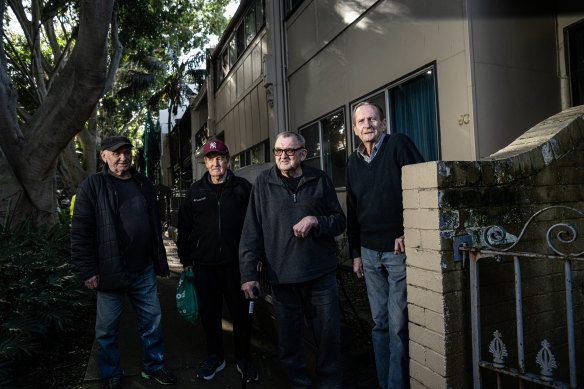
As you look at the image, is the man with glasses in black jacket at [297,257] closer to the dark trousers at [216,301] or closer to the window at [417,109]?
the dark trousers at [216,301]

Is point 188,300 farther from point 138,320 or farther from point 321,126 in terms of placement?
point 321,126

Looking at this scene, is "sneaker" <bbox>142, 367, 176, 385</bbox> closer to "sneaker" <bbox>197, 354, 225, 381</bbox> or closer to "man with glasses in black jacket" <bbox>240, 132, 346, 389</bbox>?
"sneaker" <bbox>197, 354, 225, 381</bbox>

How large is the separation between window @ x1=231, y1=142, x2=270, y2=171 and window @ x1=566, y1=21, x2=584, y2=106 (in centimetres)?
756

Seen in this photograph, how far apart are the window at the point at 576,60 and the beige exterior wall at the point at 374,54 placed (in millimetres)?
1341

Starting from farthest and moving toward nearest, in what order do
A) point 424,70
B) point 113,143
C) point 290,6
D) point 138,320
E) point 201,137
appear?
1. point 201,137
2. point 290,6
3. point 424,70
4. point 138,320
5. point 113,143

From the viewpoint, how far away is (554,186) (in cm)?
276

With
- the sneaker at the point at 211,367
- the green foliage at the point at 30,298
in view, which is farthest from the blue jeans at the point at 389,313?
the green foliage at the point at 30,298

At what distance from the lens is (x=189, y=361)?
156 inches

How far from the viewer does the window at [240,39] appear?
38.3ft

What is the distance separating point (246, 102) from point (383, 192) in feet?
34.4

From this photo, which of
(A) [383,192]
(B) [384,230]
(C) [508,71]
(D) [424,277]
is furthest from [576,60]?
(D) [424,277]

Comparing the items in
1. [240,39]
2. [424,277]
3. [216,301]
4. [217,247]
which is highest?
[240,39]

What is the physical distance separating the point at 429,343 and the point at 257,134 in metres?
9.90

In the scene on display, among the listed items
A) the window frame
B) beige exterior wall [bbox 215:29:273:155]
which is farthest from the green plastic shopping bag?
beige exterior wall [bbox 215:29:273:155]
